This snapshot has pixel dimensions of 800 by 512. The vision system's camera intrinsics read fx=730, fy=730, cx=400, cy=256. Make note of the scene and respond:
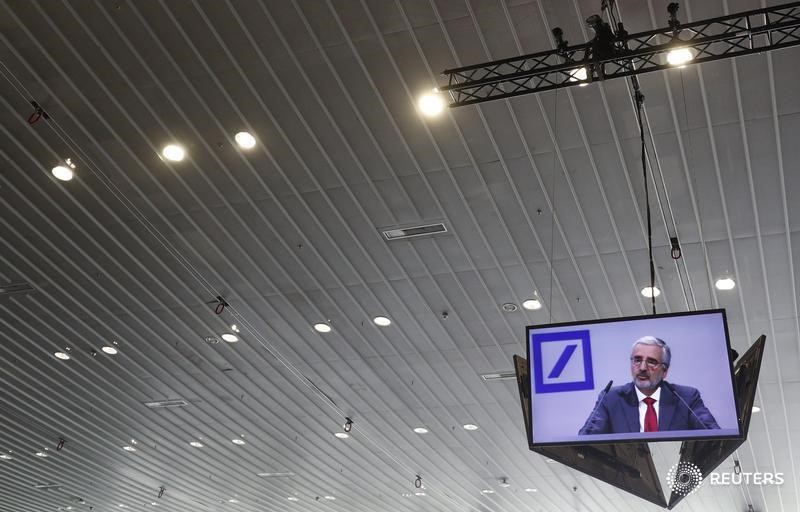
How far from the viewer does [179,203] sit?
7.51 meters

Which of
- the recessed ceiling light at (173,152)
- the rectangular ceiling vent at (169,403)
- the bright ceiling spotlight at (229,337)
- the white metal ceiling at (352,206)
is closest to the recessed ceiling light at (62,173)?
the white metal ceiling at (352,206)

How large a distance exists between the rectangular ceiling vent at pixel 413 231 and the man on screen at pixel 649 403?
11.4 ft

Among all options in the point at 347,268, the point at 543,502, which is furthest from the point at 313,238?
the point at 543,502

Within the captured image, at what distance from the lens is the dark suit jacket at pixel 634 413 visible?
3.99 m

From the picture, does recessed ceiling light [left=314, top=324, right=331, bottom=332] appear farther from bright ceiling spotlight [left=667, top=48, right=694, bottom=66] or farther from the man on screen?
bright ceiling spotlight [left=667, top=48, right=694, bottom=66]

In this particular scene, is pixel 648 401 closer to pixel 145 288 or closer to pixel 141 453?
pixel 145 288

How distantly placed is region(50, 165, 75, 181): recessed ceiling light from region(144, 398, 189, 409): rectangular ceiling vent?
6494mm

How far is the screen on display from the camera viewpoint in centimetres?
402

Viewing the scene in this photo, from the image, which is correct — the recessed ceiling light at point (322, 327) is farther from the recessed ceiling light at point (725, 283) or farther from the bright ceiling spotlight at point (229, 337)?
the recessed ceiling light at point (725, 283)

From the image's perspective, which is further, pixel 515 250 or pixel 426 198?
pixel 515 250

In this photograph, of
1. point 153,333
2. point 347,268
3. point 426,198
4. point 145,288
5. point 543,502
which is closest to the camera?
point 426,198

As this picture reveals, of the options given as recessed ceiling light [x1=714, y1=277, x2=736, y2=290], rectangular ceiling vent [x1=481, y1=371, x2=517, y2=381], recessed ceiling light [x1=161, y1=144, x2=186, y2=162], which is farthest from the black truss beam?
rectangular ceiling vent [x1=481, y1=371, x2=517, y2=381]

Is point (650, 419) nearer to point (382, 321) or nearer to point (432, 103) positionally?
point (432, 103)

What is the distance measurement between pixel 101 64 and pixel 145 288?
400 centimetres
